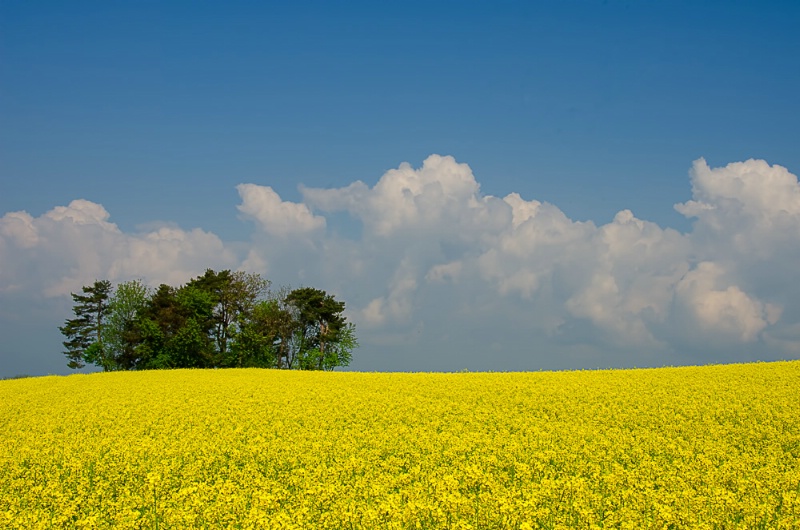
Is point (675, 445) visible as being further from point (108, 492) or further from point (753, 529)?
point (108, 492)

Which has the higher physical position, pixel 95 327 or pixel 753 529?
pixel 95 327

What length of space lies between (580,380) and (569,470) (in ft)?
50.1

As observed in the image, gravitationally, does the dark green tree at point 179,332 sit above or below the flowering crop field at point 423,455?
above

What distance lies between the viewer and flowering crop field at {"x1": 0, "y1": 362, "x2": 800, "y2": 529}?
34.0 feet

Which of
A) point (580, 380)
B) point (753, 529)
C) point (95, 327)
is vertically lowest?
point (753, 529)

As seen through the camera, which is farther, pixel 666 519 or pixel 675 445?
pixel 675 445

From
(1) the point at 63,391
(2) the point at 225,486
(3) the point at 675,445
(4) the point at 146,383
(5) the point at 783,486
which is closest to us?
(2) the point at 225,486

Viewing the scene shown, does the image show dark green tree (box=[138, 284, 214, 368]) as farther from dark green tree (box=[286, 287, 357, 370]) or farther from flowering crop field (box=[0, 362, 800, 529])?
flowering crop field (box=[0, 362, 800, 529])

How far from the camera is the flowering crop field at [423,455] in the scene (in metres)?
10.4

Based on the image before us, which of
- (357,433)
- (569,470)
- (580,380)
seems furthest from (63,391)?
(569,470)

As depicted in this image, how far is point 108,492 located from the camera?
13.0 meters

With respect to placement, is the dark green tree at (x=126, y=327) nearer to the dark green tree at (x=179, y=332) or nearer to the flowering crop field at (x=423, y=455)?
the dark green tree at (x=179, y=332)

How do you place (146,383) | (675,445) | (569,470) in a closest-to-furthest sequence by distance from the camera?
(569,470) → (675,445) → (146,383)

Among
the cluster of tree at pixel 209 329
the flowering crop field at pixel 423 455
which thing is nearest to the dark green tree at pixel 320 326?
the cluster of tree at pixel 209 329
